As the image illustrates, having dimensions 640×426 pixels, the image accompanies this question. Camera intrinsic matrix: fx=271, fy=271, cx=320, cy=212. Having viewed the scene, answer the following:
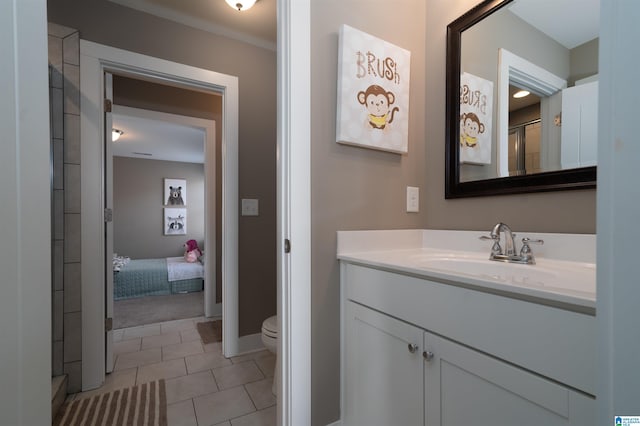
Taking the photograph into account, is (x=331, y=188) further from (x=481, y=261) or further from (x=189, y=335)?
(x=189, y=335)

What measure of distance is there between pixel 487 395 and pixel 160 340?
2.56 metres

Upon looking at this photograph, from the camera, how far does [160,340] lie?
93.2 inches

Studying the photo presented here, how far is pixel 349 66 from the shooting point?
1.18 meters

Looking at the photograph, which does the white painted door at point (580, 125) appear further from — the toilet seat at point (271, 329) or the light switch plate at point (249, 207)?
the light switch plate at point (249, 207)

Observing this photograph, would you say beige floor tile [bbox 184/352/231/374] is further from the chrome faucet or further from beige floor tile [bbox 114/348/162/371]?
the chrome faucet

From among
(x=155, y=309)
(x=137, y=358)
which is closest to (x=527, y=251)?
(x=137, y=358)

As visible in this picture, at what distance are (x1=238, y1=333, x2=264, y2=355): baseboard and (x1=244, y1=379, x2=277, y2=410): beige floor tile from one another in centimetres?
45

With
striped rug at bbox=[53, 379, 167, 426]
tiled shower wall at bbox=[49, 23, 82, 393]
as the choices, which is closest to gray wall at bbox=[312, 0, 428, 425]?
striped rug at bbox=[53, 379, 167, 426]

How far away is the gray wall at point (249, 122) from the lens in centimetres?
191

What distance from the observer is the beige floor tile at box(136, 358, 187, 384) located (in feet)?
5.86

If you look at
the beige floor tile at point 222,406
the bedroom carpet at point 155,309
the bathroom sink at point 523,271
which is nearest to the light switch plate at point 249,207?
the beige floor tile at point 222,406

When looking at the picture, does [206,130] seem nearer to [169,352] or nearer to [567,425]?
[169,352]

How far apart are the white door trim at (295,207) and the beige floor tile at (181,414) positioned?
24.8 inches

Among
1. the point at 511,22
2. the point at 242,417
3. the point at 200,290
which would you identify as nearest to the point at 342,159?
the point at 511,22
